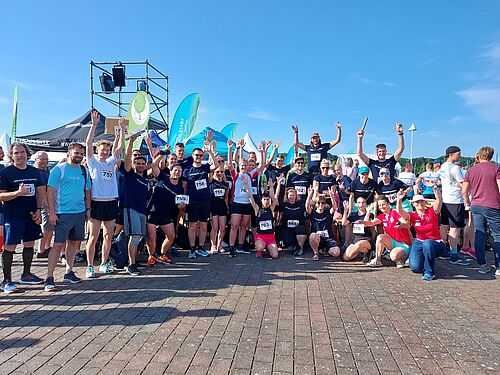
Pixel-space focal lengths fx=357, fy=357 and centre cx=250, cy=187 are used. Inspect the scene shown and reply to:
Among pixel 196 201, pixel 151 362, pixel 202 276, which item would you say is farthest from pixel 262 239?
pixel 151 362

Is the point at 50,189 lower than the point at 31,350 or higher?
higher

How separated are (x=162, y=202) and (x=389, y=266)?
13.6ft

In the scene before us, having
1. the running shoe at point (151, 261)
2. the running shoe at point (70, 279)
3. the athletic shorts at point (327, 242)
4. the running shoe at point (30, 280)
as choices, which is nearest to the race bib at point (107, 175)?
the running shoe at point (70, 279)

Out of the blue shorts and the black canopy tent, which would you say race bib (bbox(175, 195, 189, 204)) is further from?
the black canopy tent

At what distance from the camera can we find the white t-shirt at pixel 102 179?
5.30 meters

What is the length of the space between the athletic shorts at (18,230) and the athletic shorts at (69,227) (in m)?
0.29

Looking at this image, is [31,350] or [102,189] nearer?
[31,350]

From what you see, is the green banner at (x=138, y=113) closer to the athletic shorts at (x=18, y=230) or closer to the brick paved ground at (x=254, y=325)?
the brick paved ground at (x=254, y=325)

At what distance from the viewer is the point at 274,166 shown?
28.6ft

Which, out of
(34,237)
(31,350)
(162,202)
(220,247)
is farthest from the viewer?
(220,247)

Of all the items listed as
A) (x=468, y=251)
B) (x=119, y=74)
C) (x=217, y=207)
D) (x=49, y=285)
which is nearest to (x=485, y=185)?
(x=468, y=251)

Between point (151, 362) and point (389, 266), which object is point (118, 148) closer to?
point (151, 362)

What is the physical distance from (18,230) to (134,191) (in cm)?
163

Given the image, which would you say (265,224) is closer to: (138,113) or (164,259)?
(164,259)
